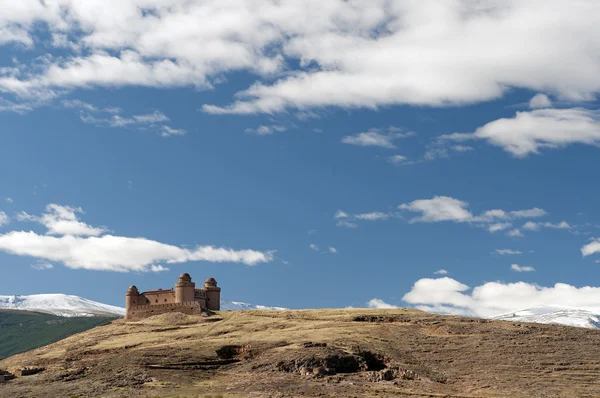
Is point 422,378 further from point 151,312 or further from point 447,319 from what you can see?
point 151,312

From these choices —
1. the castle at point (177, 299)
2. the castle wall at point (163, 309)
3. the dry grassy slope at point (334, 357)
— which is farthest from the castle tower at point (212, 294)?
the dry grassy slope at point (334, 357)

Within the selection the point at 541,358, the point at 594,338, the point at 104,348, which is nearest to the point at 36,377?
the point at 104,348

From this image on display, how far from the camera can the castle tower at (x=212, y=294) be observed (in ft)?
414

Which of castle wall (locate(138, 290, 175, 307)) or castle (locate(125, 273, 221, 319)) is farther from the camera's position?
castle wall (locate(138, 290, 175, 307))

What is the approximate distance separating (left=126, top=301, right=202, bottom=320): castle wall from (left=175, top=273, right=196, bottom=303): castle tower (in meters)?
2.17

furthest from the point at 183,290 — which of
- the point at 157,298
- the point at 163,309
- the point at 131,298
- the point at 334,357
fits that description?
the point at 334,357

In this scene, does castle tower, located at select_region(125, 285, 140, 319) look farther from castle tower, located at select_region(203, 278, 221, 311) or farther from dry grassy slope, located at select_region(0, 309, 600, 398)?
dry grassy slope, located at select_region(0, 309, 600, 398)

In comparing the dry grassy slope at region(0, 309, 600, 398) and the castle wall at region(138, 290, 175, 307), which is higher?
the castle wall at region(138, 290, 175, 307)

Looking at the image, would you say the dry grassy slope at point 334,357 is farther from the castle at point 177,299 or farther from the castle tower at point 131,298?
the castle tower at point 131,298

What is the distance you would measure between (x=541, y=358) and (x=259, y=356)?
28098 millimetres

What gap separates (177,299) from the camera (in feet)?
400

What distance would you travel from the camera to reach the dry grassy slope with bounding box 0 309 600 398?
7375cm

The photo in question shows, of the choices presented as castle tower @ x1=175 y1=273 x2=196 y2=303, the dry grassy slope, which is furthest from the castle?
the dry grassy slope

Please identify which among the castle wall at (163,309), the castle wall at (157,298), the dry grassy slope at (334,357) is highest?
the castle wall at (157,298)
